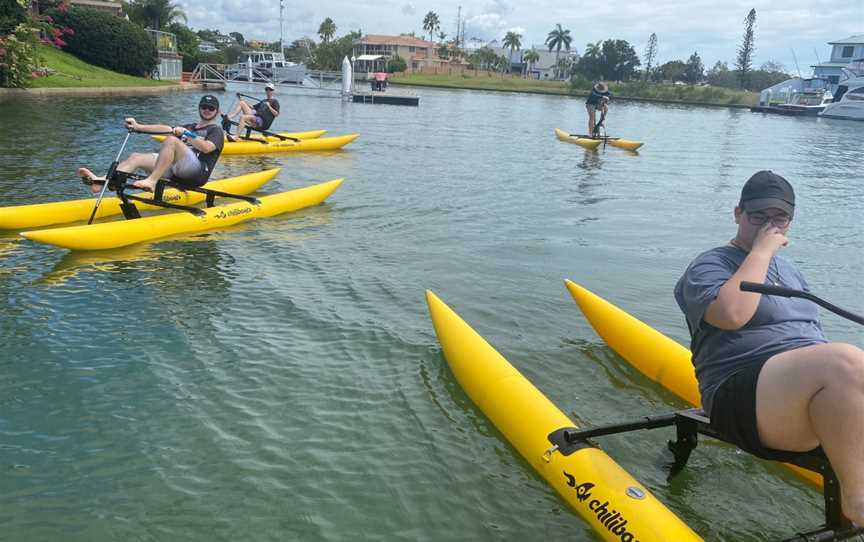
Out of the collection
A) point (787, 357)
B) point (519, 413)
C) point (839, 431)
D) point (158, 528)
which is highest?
point (787, 357)

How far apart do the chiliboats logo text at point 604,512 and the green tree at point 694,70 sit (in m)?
114

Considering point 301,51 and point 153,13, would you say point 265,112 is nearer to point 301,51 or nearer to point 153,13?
point 153,13

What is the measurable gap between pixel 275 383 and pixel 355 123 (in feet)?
80.9

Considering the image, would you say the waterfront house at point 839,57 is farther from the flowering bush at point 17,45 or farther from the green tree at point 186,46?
the flowering bush at point 17,45

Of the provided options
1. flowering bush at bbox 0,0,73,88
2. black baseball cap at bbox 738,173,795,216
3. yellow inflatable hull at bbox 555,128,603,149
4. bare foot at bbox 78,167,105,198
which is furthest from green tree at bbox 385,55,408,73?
black baseball cap at bbox 738,173,795,216

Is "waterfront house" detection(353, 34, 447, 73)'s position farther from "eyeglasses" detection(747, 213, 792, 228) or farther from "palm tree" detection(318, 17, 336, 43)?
"eyeglasses" detection(747, 213, 792, 228)

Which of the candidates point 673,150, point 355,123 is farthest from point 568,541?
point 355,123

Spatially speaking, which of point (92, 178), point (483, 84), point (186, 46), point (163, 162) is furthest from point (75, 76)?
point (483, 84)

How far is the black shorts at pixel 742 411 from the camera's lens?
3129 mm

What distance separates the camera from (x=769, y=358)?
3.13 meters

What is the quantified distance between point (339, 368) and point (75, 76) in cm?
3668

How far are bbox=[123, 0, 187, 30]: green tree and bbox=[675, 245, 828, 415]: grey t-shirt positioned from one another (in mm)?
69922

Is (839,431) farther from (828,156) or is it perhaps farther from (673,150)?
(828,156)

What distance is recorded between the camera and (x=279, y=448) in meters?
4.64
